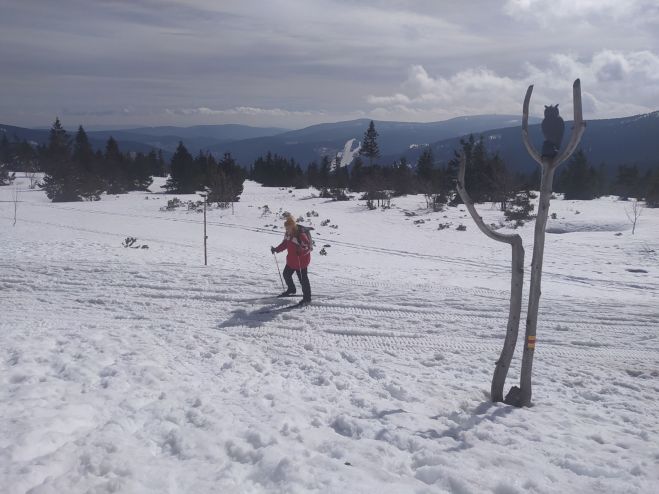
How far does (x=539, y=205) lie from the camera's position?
475 centimetres

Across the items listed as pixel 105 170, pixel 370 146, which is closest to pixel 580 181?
pixel 370 146

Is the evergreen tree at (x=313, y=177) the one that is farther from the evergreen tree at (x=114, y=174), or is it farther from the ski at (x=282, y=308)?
the ski at (x=282, y=308)

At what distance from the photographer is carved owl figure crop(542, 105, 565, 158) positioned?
4.52 meters

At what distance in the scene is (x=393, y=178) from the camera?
4650cm

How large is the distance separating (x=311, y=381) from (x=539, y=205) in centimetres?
329

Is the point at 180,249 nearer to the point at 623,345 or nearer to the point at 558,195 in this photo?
the point at 623,345

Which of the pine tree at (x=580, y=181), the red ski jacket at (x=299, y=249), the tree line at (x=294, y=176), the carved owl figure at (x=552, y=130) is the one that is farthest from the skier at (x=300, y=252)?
the pine tree at (x=580, y=181)

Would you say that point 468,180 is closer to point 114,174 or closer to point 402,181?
point 402,181

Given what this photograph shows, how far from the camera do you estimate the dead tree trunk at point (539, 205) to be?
14.5ft

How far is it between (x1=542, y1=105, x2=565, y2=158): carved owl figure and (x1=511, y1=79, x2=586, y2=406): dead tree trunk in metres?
0.07

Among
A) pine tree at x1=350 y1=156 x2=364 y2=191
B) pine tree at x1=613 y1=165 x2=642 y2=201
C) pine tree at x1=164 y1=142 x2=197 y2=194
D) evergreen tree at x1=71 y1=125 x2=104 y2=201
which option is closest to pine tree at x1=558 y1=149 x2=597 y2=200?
pine tree at x1=613 y1=165 x2=642 y2=201

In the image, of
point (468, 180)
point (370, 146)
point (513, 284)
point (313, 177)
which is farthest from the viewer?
point (313, 177)

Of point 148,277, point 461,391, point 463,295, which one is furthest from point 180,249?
point 461,391

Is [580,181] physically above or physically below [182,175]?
above
